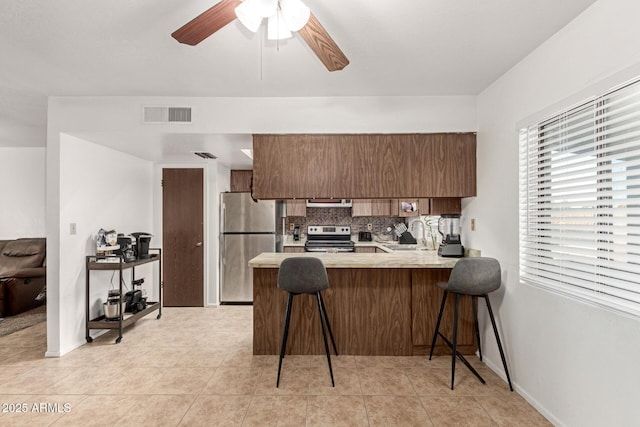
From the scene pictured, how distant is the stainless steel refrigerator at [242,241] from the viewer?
477cm

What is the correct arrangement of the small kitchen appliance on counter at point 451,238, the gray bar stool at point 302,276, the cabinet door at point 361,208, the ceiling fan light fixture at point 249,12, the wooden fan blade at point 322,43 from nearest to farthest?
the ceiling fan light fixture at point 249,12
the wooden fan blade at point 322,43
the gray bar stool at point 302,276
the small kitchen appliance on counter at point 451,238
the cabinet door at point 361,208

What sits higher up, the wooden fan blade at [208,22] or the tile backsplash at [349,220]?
the wooden fan blade at [208,22]

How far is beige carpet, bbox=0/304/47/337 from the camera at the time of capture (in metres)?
3.77

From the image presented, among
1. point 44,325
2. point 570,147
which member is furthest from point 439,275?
point 44,325

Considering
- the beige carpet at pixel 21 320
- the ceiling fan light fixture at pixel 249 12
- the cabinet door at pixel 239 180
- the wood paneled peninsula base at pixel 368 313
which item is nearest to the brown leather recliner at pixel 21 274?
the beige carpet at pixel 21 320

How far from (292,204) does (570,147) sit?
3777 mm

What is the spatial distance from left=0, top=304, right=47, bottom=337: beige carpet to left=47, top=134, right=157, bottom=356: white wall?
3.83 ft

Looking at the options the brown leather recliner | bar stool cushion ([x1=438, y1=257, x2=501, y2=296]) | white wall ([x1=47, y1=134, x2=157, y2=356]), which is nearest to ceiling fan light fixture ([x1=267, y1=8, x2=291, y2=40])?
bar stool cushion ([x1=438, y1=257, x2=501, y2=296])

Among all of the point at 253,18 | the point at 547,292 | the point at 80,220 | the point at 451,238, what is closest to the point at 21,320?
Answer: the point at 80,220

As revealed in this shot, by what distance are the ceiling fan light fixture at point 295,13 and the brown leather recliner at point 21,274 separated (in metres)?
4.79

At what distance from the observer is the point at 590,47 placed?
1773mm

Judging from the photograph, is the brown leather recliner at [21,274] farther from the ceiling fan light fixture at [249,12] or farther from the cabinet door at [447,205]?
the cabinet door at [447,205]

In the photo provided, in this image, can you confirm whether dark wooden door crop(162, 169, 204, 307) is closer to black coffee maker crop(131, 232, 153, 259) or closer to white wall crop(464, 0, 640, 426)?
black coffee maker crop(131, 232, 153, 259)

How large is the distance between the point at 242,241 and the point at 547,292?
3.75 m
